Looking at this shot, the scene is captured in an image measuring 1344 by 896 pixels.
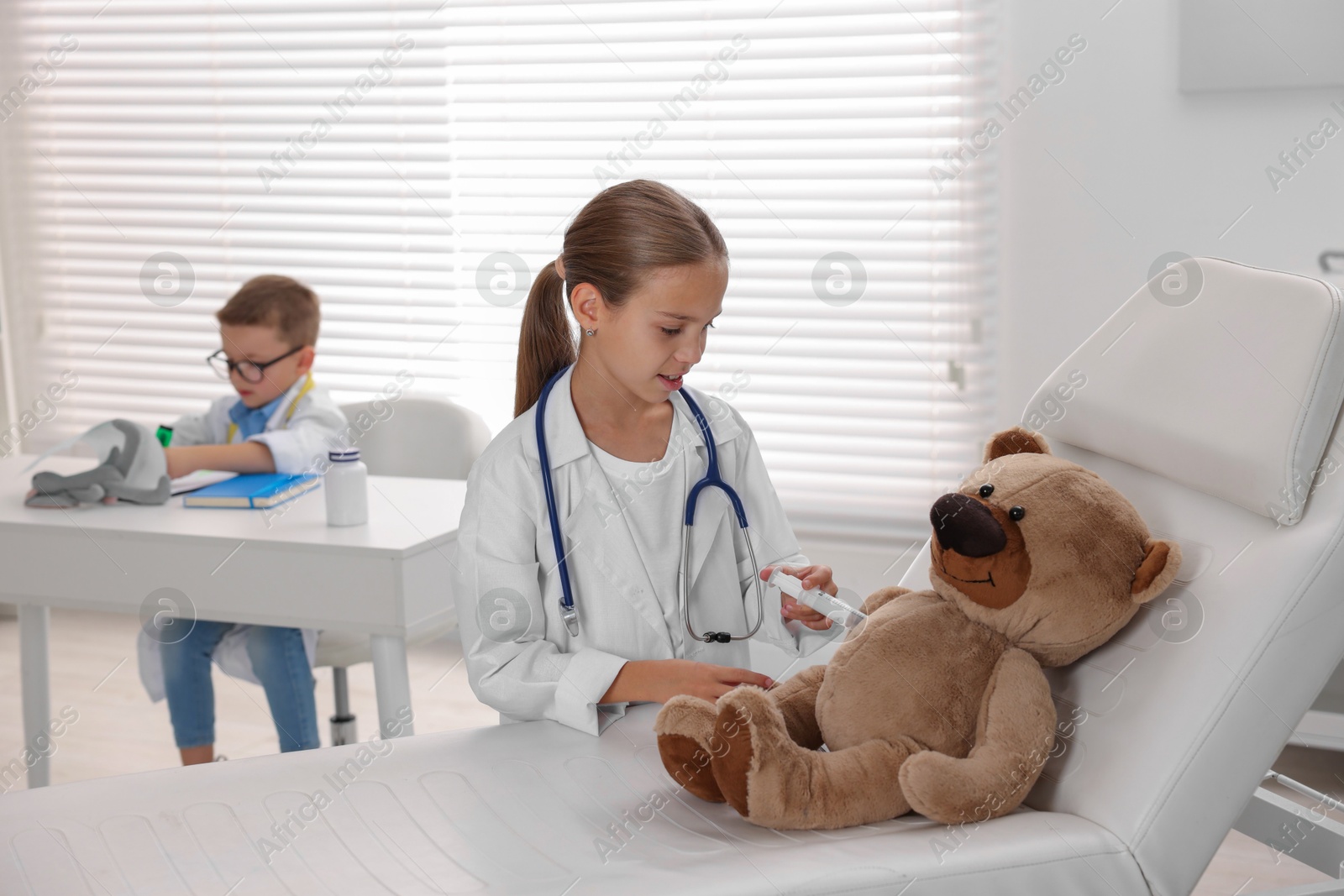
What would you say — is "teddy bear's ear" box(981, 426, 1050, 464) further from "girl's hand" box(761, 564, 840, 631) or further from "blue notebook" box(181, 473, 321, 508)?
"blue notebook" box(181, 473, 321, 508)

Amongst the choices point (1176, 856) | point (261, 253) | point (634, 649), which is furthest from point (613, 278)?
point (261, 253)

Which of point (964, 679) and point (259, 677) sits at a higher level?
point (964, 679)

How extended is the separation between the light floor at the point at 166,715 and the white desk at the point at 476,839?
1.15 metres

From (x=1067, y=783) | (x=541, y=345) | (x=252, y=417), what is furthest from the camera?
(x=252, y=417)

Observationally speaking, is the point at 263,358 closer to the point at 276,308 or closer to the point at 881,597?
the point at 276,308

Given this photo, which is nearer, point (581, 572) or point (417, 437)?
point (581, 572)

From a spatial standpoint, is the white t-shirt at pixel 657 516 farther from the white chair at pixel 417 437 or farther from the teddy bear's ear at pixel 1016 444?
the white chair at pixel 417 437

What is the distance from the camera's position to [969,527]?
104cm

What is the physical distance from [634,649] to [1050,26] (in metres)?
1.72

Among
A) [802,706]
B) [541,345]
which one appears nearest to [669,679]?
[802,706]

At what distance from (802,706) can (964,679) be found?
0.61 feet

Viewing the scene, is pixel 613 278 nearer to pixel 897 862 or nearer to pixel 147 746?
pixel 897 862

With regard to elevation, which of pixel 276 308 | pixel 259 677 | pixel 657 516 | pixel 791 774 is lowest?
pixel 259 677

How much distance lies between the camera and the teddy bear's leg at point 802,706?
46.3 inches
